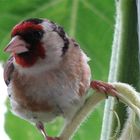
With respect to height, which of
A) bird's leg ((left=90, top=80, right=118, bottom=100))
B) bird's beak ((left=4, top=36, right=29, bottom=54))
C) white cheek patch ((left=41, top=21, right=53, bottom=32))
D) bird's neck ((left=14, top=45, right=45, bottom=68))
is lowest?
bird's leg ((left=90, top=80, right=118, bottom=100))

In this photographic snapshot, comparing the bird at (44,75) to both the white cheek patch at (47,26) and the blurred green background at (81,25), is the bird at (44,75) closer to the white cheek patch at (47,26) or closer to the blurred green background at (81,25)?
the white cheek patch at (47,26)

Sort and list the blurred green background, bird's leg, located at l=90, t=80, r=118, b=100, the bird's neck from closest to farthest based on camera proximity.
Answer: bird's leg, located at l=90, t=80, r=118, b=100 → the bird's neck → the blurred green background

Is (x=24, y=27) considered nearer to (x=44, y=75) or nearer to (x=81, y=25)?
(x=44, y=75)

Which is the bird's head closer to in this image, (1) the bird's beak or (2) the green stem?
(1) the bird's beak

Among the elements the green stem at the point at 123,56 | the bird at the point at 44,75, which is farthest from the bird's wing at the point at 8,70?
the green stem at the point at 123,56

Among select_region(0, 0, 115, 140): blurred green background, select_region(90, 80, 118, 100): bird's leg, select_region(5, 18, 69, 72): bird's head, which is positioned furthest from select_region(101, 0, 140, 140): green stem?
select_region(0, 0, 115, 140): blurred green background

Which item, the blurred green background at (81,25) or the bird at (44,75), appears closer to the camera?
the bird at (44,75)

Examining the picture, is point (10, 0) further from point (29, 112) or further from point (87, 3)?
point (29, 112)

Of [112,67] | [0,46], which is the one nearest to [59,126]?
[0,46]
